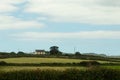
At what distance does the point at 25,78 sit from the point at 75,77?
4.30 meters

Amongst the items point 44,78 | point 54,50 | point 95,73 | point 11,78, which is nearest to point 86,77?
point 95,73

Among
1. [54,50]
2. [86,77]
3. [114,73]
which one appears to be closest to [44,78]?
[86,77]

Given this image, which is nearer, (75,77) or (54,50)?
(75,77)

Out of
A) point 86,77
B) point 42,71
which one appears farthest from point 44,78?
point 86,77

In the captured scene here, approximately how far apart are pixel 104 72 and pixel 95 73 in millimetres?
801

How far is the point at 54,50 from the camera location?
130125 mm

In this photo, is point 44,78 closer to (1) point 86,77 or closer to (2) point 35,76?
(2) point 35,76

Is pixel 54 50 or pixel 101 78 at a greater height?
pixel 54 50

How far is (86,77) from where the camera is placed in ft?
121

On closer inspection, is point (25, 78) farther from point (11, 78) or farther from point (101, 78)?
point (101, 78)

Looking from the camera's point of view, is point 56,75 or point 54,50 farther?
point 54,50

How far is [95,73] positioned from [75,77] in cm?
195

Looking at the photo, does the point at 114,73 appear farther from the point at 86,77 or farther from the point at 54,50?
the point at 54,50

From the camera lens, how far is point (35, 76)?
36.2 meters
